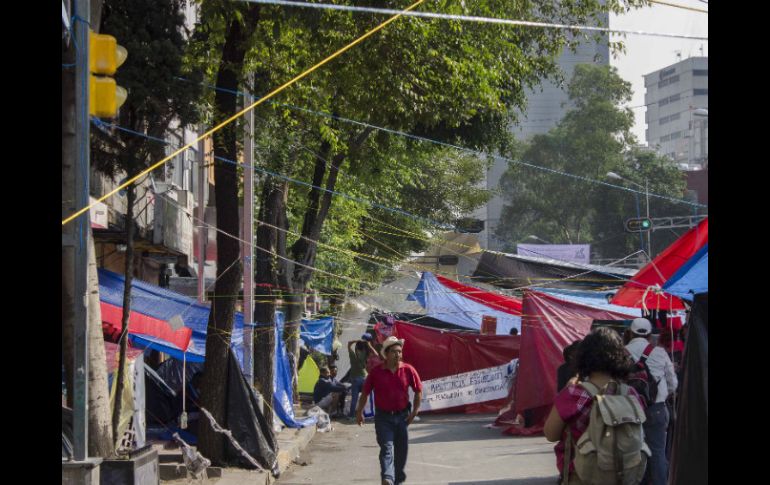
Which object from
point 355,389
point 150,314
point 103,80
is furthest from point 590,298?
point 103,80

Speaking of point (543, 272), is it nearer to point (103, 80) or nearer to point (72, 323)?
point (72, 323)

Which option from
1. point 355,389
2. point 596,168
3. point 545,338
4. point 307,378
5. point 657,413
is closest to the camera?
point 657,413

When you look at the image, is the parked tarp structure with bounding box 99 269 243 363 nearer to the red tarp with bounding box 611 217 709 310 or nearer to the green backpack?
the red tarp with bounding box 611 217 709 310

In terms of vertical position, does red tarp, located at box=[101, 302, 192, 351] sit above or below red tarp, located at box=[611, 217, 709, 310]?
below

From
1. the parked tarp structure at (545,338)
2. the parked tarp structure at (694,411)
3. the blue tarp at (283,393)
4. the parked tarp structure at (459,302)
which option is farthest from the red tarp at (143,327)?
the parked tarp structure at (459,302)

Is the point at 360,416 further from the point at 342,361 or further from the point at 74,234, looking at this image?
the point at 342,361

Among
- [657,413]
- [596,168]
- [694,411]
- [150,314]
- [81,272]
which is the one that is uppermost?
[596,168]

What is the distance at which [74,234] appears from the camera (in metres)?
7.98

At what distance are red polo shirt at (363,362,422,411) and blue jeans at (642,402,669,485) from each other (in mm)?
2468

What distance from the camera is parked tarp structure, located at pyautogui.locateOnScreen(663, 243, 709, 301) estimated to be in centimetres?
1056

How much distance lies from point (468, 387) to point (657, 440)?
46.8ft

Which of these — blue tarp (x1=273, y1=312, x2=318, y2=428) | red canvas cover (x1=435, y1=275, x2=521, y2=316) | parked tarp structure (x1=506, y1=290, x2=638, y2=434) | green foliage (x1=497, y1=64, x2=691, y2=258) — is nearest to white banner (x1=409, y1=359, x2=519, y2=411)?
red canvas cover (x1=435, y1=275, x2=521, y2=316)

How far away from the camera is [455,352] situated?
2456 cm
